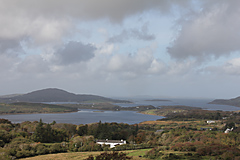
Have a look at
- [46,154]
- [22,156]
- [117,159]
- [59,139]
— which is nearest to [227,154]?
[117,159]

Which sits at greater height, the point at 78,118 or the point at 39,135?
the point at 39,135

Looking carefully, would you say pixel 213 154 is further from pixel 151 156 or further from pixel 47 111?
pixel 47 111

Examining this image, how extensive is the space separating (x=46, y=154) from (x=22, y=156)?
8.97ft

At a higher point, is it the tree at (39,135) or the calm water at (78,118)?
the tree at (39,135)

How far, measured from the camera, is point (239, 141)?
28.7 m

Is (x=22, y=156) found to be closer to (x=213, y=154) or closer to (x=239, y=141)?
(x=213, y=154)

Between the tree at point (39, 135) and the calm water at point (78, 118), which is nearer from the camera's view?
the tree at point (39, 135)

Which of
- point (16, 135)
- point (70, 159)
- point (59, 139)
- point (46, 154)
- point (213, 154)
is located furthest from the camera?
point (59, 139)

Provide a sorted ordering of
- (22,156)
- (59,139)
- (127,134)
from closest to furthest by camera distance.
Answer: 1. (22,156)
2. (59,139)
3. (127,134)

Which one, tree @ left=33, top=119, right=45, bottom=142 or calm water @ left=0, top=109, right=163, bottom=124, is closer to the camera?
tree @ left=33, top=119, right=45, bottom=142

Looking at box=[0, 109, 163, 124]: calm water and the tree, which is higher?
the tree

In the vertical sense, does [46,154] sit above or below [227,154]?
below

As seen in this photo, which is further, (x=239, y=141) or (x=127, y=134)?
(x=127, y=134)

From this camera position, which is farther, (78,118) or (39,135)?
(78,118)
